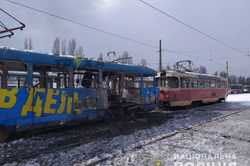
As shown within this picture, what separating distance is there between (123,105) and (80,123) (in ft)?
9.22

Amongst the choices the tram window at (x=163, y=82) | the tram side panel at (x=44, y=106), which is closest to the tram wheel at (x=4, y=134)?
the tram side panel at (x=44, y=106)

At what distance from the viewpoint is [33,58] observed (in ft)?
32.1

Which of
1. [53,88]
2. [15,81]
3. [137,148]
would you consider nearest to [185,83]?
[53,88]

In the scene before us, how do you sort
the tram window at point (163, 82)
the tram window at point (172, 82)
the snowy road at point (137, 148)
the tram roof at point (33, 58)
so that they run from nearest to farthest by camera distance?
the snowy road at point (137, 148) → the tram roof at point (33, 58) → the tram window at point (172, 82) → the tram window at point (163, 82)

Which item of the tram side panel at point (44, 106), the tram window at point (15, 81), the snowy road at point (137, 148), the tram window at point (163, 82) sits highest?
the tram window at point (163, 82)

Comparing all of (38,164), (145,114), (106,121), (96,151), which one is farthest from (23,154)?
(145,114)

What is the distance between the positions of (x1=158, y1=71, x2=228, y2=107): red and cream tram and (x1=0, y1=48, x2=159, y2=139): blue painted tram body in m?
6.08

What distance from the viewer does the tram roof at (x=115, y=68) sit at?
1204 centimetres

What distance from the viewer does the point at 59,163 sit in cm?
688

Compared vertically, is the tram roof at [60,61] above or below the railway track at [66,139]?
above

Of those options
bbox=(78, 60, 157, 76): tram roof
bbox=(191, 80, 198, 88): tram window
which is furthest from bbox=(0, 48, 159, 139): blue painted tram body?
bbox=(191, 80, 198, 88): tram window

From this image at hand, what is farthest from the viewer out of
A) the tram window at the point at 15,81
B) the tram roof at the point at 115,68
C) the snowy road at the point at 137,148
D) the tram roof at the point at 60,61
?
the tram roof at the point at 115,68

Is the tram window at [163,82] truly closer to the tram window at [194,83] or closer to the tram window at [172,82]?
the tram window at [172,82]

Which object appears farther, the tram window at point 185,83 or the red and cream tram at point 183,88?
the tram window at point 185,83
